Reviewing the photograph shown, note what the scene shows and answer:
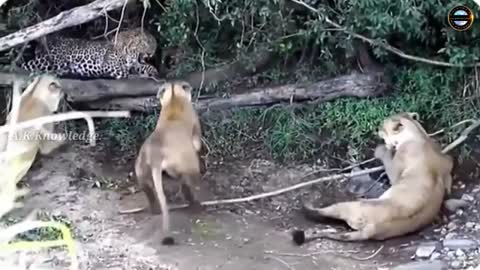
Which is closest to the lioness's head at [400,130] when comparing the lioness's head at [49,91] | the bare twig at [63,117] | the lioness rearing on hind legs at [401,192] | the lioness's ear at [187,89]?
the lioness rearing on hind legs at [401,192]

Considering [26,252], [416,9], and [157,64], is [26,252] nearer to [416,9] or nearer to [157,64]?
[157,64]

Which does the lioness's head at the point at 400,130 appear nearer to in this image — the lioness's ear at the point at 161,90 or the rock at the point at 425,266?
the rock at the point at 425,266

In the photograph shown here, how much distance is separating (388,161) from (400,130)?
0.06 metres

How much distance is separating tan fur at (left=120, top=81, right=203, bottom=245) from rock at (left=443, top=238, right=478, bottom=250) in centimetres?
40

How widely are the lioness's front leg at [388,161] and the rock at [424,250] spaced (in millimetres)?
124

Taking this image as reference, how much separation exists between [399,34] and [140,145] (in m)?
0.46

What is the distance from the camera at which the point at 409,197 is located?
5.69ft

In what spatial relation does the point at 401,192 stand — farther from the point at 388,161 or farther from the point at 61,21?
the point at 61,21

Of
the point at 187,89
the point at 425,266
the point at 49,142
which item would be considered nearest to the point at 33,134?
the point at 49,142

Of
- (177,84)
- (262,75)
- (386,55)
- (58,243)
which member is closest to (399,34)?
(386,55)

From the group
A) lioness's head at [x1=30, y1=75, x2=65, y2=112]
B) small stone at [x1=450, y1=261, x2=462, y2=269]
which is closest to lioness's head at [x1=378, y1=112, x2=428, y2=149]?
small stone at [x1=450, y1=261, x2=462, y2=269]

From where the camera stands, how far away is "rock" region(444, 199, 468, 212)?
1.72 meters

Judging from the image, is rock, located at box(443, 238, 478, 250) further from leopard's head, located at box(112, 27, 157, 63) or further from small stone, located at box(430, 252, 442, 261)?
leopard's head, located at box(112, 27, 157, 63)

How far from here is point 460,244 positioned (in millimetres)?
1688
